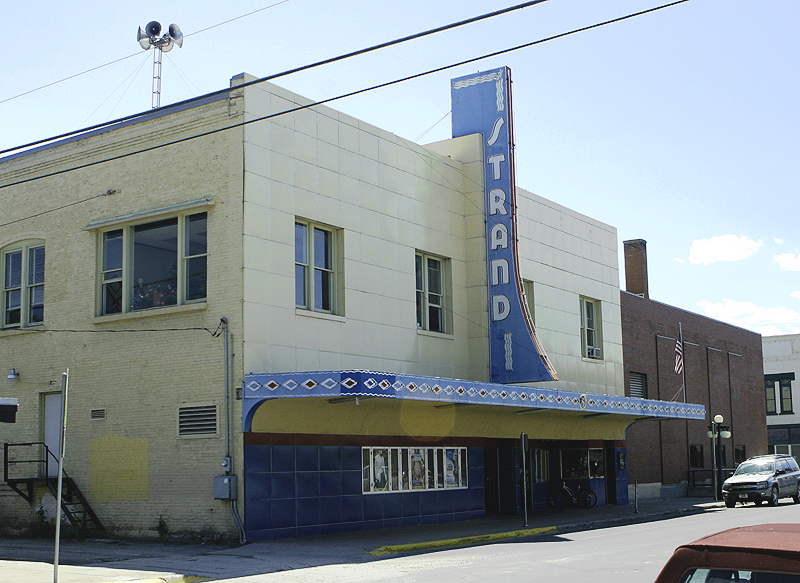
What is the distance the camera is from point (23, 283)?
75.6ft

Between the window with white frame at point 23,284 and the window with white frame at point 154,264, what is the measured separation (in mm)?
2249

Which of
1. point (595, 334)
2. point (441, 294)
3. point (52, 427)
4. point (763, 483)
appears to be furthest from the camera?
point (595, 334)

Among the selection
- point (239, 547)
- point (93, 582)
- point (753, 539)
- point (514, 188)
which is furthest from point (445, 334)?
point (753, 539)

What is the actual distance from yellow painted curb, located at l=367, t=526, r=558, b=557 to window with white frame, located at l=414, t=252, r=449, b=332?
5938 mm

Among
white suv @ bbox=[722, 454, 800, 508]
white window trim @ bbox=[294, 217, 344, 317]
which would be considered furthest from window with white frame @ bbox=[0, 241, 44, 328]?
white suv @ bbox=[722, 454, 800, 508]

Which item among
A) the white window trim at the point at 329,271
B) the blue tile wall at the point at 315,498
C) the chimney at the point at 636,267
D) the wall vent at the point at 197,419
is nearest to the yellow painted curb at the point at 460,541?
the blue tile wall at the point at 315,498

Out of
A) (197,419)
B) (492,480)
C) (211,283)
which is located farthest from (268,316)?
(492,480)

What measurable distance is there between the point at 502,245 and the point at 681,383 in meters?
18.3

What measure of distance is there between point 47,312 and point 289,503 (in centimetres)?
773

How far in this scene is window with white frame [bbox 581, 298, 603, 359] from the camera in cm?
3201

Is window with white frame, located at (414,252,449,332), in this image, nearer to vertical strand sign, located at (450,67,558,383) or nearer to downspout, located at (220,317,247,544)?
vertical strand sign, located at (450,67,558,383)

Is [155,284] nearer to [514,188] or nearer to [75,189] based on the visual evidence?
[75,189]

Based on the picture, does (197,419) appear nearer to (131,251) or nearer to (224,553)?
(224,553)

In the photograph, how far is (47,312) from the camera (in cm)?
2244
